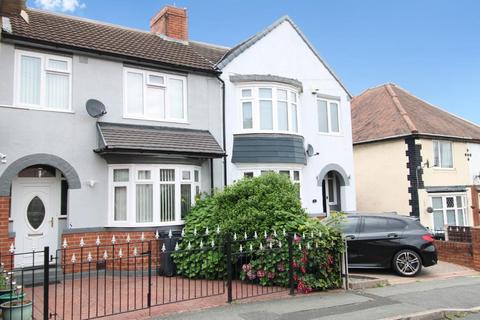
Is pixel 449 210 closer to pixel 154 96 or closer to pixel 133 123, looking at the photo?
pixel 154 96

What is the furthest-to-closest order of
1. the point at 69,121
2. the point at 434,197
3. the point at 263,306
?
the point at 434,197
the point at 69,121
the point at 263,306

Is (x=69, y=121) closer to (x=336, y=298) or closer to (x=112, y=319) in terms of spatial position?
(x=112, y=319)

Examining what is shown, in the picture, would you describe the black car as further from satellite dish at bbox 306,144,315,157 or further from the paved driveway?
satellite dish at bbox 306,144,315,157

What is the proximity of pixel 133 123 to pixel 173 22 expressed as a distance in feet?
17.7

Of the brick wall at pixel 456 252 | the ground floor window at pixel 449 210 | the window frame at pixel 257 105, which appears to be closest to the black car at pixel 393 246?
the brick wall at pixel 456 252

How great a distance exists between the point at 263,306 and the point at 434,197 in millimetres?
13983

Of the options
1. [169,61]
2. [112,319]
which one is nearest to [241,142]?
[169,61]

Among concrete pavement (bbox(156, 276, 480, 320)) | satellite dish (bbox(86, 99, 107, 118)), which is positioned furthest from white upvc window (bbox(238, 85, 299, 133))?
concrete pavement (bbox(156, 276, 480, 320))

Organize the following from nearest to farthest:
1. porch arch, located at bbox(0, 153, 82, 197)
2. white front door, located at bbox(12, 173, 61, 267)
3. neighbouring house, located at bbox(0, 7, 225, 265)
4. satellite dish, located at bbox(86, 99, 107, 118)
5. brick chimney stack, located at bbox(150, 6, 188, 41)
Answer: porch arch, located at bbox(0, 153, 82, 197) < neighbouring house, located at bbox(0, 7, 225, 265) < white front door, located at bbox(12, 173, 61, 267) < satellite dish, located at bbox(86, 99, 107, 118) < brick chimney stack, located at bbox(150, 6, 188, 41)

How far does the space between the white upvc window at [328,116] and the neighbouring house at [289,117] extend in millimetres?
39

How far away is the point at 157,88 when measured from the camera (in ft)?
40.4

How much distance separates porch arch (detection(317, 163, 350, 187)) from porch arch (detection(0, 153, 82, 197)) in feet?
28.1

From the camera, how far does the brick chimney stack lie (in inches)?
594

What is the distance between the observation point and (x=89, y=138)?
1086cm
